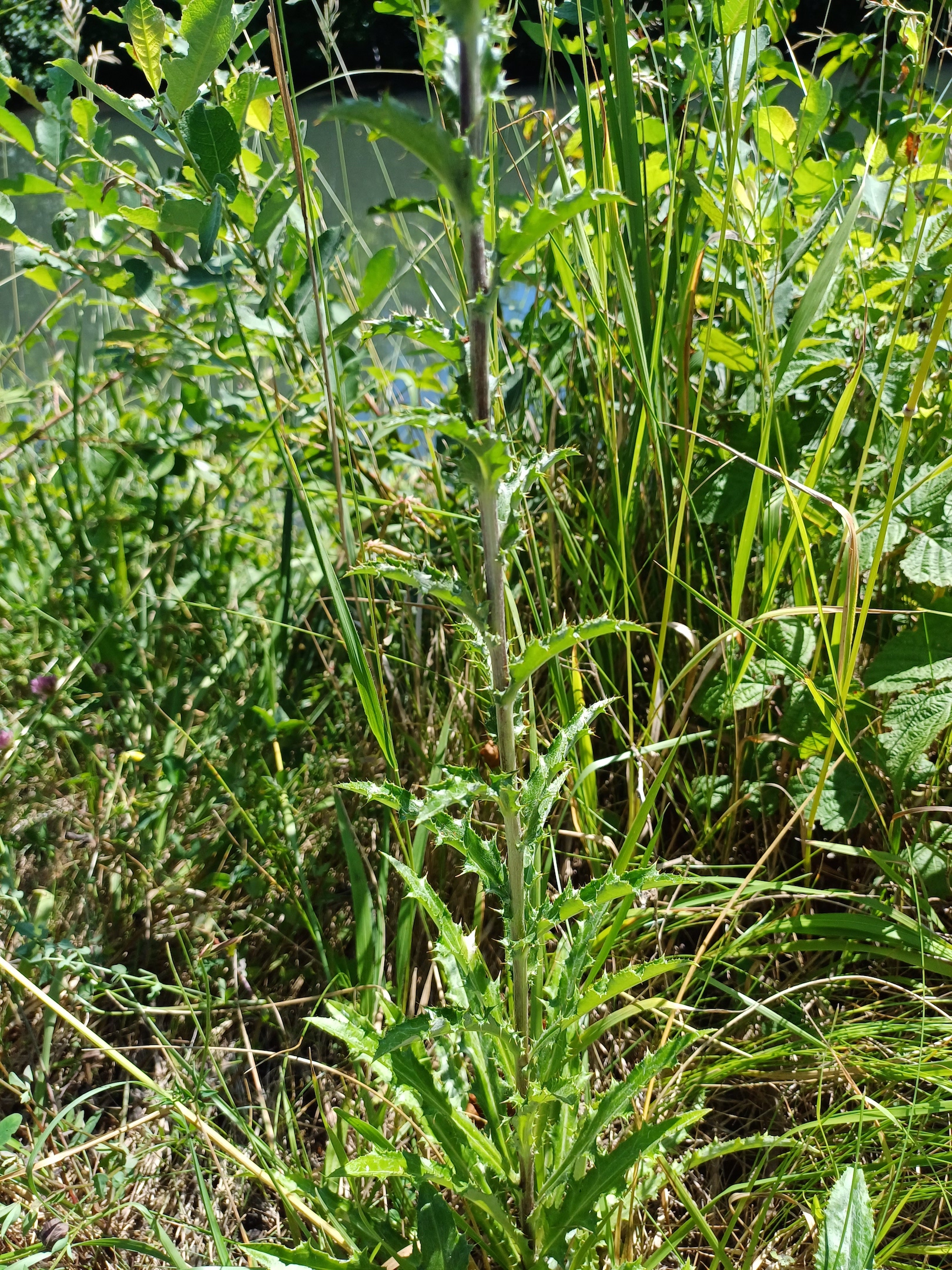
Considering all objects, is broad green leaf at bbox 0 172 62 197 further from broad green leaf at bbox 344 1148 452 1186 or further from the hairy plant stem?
broad green leaf at bbox 344 1148 452 1186

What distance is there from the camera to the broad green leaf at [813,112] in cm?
108

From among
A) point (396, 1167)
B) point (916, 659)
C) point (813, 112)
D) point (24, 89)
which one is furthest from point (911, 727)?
point (24, 89)

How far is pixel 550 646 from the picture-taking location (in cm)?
55

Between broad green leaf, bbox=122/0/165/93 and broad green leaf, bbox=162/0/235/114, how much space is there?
0.12ft

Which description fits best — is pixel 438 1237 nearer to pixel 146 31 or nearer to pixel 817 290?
pixel 817 290

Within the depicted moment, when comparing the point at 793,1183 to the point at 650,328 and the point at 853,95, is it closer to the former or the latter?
the point at 650,328

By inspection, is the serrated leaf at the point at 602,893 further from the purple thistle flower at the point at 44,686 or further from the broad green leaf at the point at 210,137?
the purple thistle flower at the point at 44,686

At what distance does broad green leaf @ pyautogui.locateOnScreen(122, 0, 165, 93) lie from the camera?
3.12 feet

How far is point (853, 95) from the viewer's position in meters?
1.53

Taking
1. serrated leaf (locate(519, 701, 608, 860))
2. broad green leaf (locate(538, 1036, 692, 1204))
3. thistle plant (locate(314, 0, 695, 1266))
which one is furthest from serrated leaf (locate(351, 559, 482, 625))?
broad green leaf (locate(538, 1036, 692, 1204))

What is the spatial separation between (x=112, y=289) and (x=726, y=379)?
78 centimetres

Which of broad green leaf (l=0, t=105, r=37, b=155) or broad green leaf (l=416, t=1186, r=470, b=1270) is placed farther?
broad green leaf (l=0, t=105, r=37, b=155)

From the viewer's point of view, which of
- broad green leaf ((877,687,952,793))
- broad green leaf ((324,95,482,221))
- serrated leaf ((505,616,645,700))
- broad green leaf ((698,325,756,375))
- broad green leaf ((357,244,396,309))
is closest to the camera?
broad green leaf ((324,95,482,221))

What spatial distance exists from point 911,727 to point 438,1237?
0.61 m
